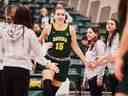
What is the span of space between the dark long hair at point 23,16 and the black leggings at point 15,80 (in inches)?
19.6

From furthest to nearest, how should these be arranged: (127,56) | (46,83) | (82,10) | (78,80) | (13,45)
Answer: (82,10) → (78,80) → (46,83) → (13,45) → (127,56)

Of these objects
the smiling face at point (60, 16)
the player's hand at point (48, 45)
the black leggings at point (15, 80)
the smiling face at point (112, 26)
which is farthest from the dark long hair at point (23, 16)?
the smiling face at point (112, 26)

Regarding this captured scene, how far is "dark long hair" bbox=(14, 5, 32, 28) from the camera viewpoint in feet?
18.2

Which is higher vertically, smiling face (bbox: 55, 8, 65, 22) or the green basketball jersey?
smiling face (bbox: 55, 8, 65, 22)

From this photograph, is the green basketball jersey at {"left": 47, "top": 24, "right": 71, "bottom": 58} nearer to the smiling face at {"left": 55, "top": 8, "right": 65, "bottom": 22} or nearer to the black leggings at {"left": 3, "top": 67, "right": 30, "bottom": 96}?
the smiling face at {"left": 55, "top": 8, "right": 65, "bottom": 22}

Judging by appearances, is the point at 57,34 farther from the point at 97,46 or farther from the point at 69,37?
the point at 97,46

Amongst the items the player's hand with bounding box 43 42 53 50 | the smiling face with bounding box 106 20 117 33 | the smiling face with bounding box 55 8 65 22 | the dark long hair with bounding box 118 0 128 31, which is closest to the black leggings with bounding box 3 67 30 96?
the player's hand with bounding box 43 42 53 50

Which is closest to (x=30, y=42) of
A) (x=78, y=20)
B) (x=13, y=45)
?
(x=13, y=45)

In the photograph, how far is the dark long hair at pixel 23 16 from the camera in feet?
18.2

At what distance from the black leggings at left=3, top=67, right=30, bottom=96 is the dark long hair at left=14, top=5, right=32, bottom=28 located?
1.63 ft

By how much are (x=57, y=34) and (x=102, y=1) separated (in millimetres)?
9251

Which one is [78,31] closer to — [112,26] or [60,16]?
[112,26]

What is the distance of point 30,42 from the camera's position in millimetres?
5707

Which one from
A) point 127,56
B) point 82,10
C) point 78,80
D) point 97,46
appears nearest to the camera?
point 127,56
